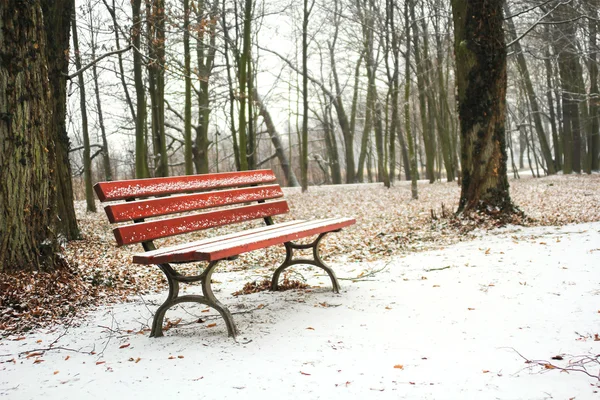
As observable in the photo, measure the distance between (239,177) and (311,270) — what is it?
1.56 meters

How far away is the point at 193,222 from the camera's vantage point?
157 inches

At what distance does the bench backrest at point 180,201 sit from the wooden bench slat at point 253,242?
0.52 metres

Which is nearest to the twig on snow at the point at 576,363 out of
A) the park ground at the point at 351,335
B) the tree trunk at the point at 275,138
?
the park ground at the point at 351,335

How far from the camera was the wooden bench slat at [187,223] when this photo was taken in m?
3.38

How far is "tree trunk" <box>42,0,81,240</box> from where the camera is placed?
7605 mm

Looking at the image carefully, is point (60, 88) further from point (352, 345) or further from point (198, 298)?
point (352, 345)

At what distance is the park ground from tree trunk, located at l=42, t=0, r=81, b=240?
104 inches

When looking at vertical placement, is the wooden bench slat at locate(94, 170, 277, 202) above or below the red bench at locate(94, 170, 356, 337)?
above

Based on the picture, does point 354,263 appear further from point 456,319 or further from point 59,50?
point 59,50

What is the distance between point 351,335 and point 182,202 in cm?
161

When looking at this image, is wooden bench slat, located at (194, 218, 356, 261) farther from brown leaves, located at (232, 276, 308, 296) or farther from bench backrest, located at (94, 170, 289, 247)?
brown leaves, located at (232, 276, 308, 296)

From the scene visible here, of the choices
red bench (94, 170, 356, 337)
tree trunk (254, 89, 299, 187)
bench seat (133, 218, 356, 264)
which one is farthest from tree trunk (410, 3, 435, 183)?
bench seat (133, 218, 356, 264)

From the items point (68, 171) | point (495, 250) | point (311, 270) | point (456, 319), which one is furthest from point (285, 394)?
point (68, 171)

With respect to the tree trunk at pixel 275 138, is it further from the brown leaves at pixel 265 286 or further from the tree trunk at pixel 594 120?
the brown leaves at pixel 265 286
